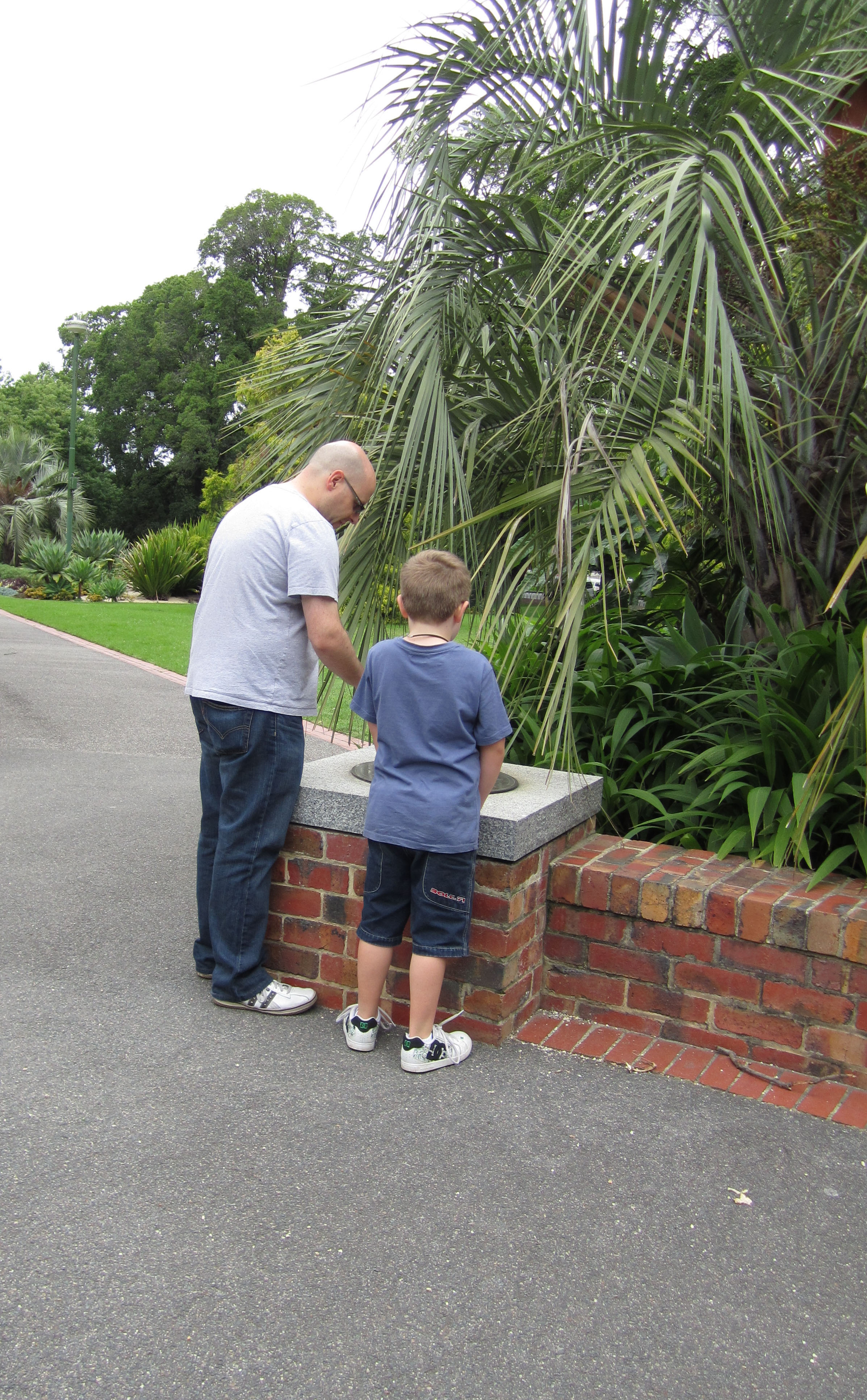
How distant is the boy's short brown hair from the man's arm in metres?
0.36

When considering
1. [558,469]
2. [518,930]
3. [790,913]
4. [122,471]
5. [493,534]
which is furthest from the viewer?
[122,471]

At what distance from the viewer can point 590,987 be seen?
3.23m

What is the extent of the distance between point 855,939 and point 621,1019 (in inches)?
29.1

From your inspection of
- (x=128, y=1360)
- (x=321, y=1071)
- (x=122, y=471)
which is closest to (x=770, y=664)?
(x=321, y=1071)

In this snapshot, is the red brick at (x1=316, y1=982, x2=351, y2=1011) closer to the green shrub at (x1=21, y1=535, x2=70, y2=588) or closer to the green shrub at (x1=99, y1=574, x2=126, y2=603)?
the green shrub at (x1=99, y1=574, x2=126, y2=603)

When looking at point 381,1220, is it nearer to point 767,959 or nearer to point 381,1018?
point 381,1018

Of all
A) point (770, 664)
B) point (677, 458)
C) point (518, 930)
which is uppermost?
point (677, 458)

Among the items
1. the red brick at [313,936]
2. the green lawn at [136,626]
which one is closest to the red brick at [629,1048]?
the red brick at [313,936]

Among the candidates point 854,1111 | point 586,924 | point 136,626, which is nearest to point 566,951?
point 586,924

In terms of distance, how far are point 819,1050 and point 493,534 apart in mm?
2321

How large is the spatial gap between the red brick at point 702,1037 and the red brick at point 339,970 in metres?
0.92

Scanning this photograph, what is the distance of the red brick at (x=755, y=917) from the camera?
114 inches

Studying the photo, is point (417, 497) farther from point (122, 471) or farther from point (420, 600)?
point (122, 471)

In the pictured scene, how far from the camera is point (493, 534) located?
4.37 metres
